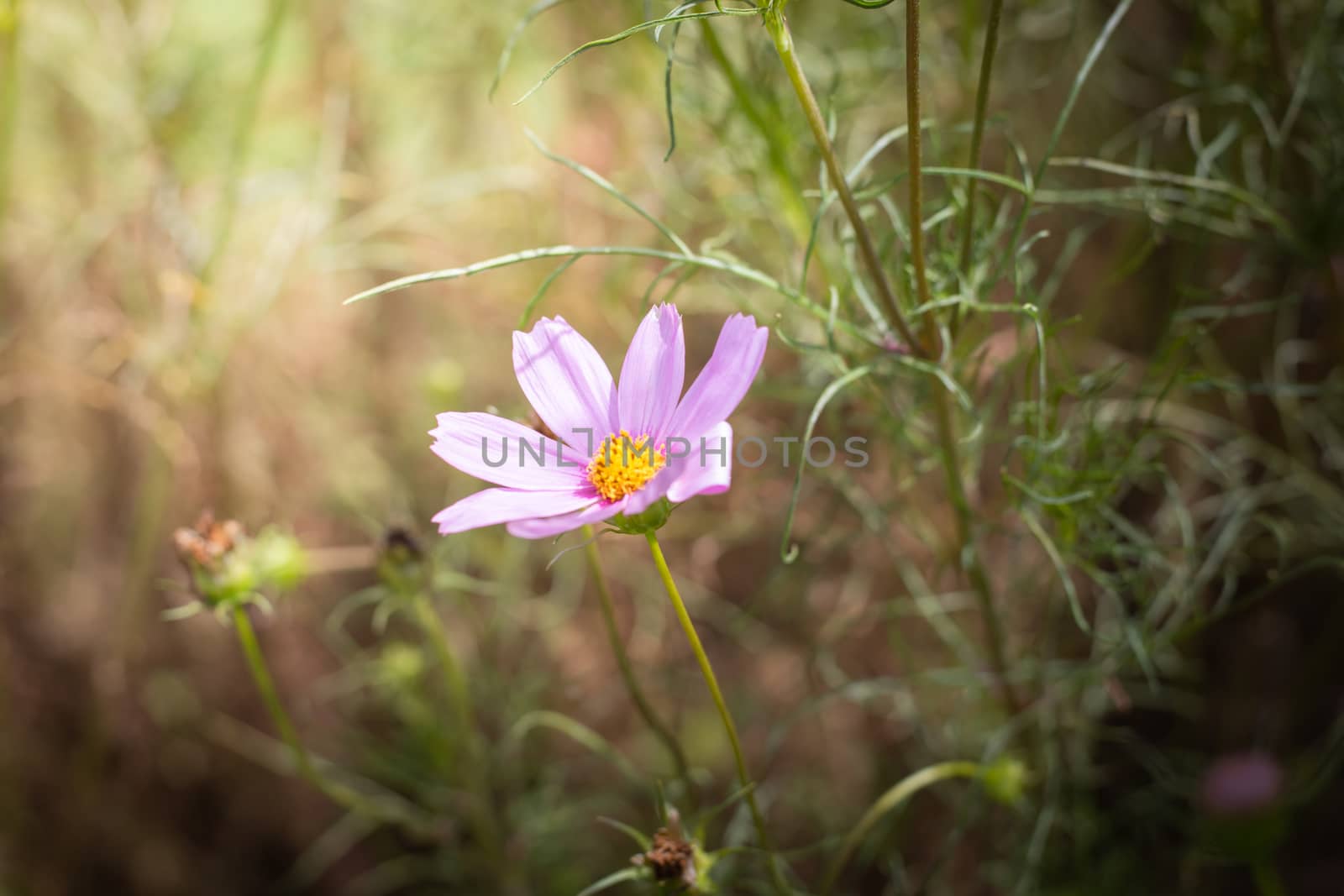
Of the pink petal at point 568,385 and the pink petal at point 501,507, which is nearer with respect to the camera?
the pink petal at point 501,507

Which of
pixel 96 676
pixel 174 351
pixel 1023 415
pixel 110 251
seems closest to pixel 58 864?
pixel 96 676

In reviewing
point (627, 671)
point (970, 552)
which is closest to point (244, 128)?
point (627, 671)

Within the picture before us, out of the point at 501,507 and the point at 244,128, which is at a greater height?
the point at 244,128

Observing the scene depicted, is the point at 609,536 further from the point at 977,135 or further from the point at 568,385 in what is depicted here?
the point at 977,135

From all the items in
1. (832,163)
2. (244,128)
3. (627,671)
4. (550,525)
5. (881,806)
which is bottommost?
(881,806)

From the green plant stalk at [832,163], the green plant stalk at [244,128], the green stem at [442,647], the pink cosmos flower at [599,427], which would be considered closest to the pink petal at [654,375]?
the pink cosmos flower at [599,427]

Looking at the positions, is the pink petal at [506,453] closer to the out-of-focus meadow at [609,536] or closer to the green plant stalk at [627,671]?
the green plant stalk at [627,671]
